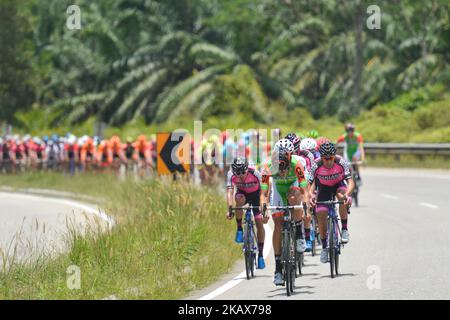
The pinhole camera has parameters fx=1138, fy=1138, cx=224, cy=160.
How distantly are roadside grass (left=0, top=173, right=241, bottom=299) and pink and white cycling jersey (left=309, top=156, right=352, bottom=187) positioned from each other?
170 centimetres

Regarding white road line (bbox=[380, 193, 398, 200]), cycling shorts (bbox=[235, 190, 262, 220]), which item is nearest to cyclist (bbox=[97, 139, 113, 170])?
white road line (bbox=[380, 193, 398, 200])

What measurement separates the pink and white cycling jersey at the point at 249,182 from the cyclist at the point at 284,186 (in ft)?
1.46

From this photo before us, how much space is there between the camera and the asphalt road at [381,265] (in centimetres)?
1222

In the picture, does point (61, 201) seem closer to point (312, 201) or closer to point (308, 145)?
point (308, 145)

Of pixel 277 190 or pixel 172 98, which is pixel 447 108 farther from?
pixel 277 190

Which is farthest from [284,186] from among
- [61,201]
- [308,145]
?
[61,201]

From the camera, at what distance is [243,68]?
2124 inches

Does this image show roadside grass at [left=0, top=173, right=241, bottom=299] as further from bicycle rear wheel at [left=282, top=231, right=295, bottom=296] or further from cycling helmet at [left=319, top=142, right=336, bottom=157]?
cycling helmet at [left=319, top=142, right=336, bottom=157]

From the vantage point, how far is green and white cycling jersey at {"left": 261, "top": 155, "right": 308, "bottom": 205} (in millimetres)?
13258

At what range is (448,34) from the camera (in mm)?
49062

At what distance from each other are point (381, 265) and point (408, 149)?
2556 cm

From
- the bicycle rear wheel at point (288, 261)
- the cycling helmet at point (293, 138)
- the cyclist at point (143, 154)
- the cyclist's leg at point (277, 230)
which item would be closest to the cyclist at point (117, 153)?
the cyclist at point (143, 154)
